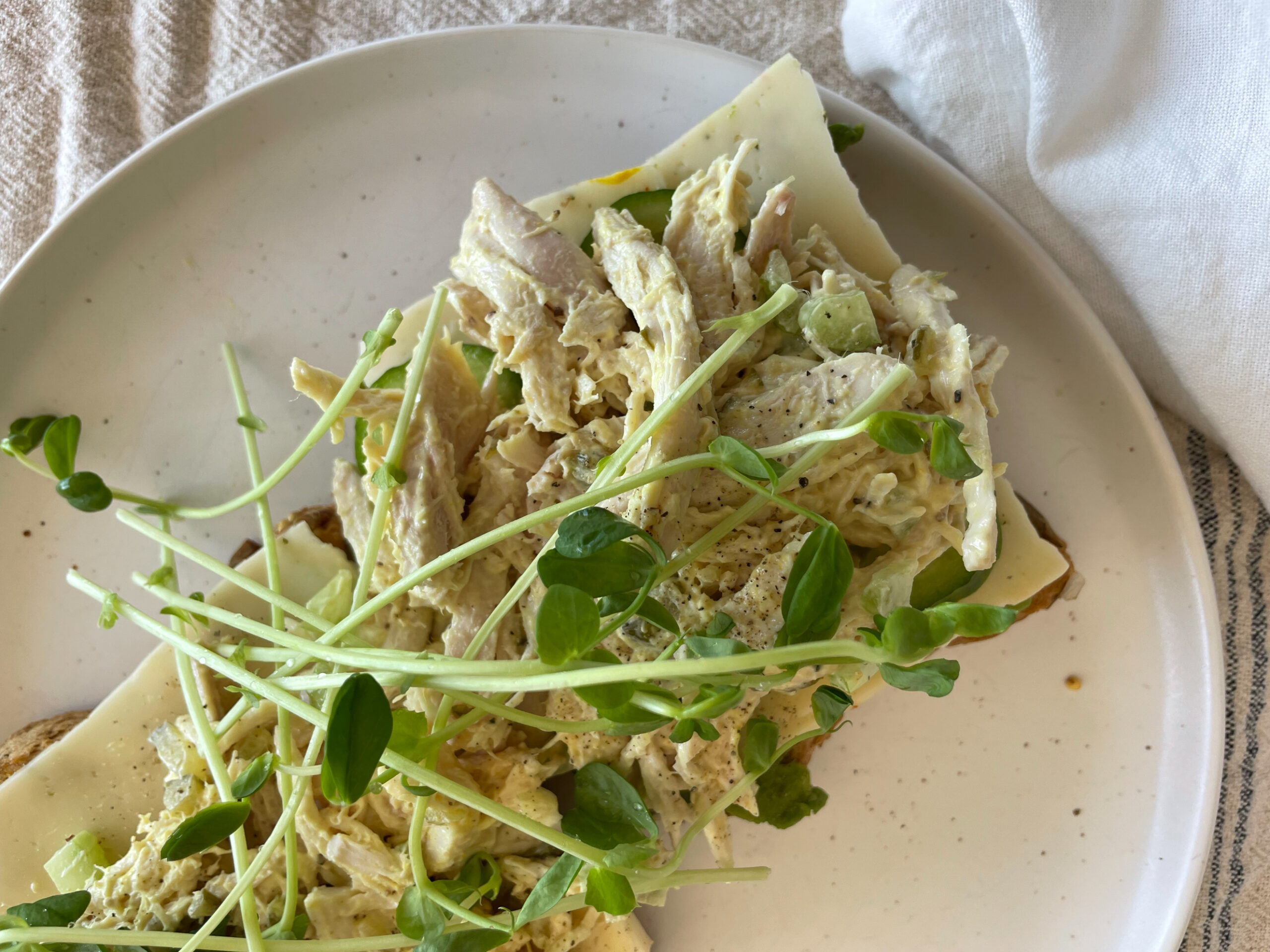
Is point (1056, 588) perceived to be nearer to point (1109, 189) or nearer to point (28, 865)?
point (1109, 189)

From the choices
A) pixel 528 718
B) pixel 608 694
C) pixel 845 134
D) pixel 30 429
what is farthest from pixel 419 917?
pixel 845 134

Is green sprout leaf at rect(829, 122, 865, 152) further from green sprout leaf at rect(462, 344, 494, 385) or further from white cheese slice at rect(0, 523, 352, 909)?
white cheese slice at rect(0, 523, 352, 909)

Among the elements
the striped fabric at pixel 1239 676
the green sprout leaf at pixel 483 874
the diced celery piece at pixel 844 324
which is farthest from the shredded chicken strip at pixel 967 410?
the green sprout leaf at pixel 483 874

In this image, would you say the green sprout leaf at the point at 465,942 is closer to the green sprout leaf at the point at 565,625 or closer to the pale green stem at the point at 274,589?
the pale green stem at the point at 274,589

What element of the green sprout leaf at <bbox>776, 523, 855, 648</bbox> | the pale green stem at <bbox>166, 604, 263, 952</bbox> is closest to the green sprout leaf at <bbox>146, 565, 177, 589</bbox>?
the pale green stem at <bbox>166, 604, 263, 952</bbox>

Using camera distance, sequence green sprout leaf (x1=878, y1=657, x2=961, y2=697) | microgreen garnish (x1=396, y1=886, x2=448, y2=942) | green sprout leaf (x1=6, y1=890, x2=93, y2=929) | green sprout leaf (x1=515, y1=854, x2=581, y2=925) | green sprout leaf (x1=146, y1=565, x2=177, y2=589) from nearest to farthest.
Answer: green sprout leaf (x1=878, y1=657, x2=961, y2=697) < green sprout leaf (x1=515, y1=854, x2=581, y2=925) < microgreen garnish (x1=396, y1=886, x2=448, y2=942) < green sprout leaf (x1=6, y1=890, x2=93, y2=929) < green sprout leaf (x1=146, y1=565, x2=177, y2=589)

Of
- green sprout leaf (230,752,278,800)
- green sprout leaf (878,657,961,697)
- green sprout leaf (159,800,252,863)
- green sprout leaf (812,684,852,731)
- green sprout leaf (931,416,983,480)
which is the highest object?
green sprout leaf (931,416,983,480)

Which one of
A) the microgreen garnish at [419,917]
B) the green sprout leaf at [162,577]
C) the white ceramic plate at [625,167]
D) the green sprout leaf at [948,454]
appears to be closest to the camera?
the green sprout leaf at [948,454]
